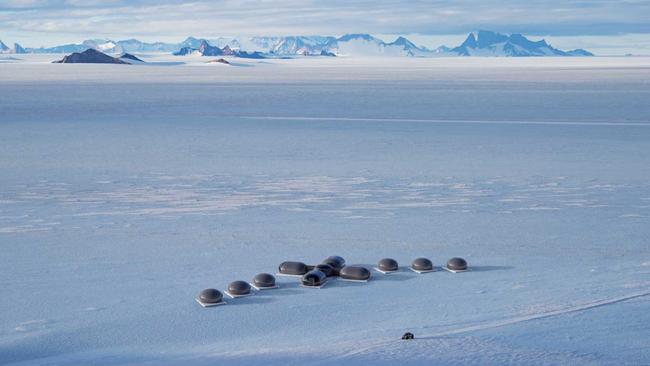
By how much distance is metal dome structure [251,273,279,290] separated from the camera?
16.0 ft

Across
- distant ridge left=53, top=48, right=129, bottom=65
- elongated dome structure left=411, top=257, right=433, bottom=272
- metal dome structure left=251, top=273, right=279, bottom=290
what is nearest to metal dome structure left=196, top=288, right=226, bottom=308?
metal dome structure left=251, top=273, right=279, bottom=290

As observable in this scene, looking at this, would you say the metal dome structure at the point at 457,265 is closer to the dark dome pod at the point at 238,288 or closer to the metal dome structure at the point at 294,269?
the metal dome structure at the point at 294,269

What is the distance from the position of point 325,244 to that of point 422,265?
915mm

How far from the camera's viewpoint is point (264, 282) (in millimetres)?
4883

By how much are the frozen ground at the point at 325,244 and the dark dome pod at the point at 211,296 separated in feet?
0.18

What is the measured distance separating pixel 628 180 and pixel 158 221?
4.78 m

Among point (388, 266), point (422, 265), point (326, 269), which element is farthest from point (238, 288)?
point (422, 265)

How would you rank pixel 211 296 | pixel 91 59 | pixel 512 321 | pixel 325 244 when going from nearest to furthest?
1. pixel 512 321
2. pixel 211 296
3. pixel 325 244
4. pixel 91 59

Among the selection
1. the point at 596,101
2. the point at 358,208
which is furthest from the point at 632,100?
the point at 358,208

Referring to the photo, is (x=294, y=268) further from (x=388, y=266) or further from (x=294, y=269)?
(x=388, y=266)

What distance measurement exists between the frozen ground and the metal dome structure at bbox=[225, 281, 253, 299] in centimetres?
5

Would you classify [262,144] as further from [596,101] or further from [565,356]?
[596,101]

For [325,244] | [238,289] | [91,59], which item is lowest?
[91,59]

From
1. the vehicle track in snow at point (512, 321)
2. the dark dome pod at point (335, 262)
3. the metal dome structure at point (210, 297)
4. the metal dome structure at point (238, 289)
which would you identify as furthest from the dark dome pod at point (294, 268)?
the vehicle track in snow at point (512, 321)
